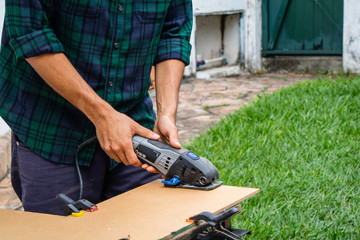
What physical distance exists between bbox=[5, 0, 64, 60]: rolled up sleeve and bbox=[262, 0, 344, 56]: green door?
7572mm

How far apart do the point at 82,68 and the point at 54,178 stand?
413 millimetres

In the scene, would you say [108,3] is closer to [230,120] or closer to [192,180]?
[192,180]

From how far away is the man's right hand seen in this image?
1.71 m

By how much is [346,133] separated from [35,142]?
3059 millimetres

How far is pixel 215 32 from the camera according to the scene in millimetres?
9430

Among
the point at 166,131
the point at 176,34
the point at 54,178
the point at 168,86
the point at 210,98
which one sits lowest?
the point at 210,98

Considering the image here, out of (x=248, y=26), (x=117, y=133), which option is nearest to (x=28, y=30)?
(x=117, y=133)

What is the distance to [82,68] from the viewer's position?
1.87 metres

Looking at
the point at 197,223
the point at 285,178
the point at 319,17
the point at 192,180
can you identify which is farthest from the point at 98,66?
the point at 319,17

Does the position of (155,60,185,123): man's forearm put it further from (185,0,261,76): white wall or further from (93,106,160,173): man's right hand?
(185,0,261,76): white wall

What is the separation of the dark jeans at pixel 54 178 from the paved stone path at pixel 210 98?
1555mm

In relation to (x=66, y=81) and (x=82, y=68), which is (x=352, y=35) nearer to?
(x=82, y=68)

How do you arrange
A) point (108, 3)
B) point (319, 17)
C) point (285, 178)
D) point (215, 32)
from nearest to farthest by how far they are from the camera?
point (108, 3), point (285, 178), point (319, 17), point (215, 32)

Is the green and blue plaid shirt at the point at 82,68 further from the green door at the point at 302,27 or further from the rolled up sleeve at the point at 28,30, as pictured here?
the green door at the point at 302,27
